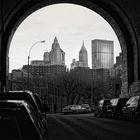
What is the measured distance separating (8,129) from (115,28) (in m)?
37.7

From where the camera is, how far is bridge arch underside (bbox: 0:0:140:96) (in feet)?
123

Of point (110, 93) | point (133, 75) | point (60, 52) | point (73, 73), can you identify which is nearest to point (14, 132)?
point (133, 75)

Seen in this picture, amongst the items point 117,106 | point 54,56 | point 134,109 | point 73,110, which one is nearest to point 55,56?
point 54,56

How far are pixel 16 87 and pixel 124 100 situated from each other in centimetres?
6343

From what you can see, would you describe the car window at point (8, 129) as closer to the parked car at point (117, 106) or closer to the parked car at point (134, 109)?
the parked car at point (134, 109)

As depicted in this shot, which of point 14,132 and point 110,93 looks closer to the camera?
point 14,132

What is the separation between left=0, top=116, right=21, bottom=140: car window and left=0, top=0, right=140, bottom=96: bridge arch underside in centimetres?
3309

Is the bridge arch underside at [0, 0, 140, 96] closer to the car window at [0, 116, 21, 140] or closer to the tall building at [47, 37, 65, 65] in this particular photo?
the car window at [0, 116, 21, 140]

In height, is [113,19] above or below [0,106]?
above

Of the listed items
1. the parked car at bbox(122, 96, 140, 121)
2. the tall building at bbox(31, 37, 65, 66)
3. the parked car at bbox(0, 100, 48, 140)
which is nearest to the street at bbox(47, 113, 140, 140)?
the parked car at bbox(122, 96, 140, 121)

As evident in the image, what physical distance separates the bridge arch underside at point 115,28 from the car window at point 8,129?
3309 centimetres

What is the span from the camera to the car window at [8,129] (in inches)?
156

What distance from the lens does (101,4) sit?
39656 mm

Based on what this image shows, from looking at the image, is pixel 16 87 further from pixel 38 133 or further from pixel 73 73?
pixel 38 133
